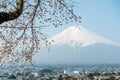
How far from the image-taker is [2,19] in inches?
255

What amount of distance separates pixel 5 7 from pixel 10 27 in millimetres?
713

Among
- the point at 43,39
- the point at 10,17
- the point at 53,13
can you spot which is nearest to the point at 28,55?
the point at 43,39

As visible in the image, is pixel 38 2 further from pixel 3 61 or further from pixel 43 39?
pixel 3 61

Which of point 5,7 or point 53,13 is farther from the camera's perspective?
point 53,13

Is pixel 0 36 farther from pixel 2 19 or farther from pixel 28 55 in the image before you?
pixel 2 19

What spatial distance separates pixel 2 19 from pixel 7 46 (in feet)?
4.89

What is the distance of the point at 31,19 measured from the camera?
7.99 meters

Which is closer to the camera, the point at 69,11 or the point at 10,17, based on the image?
the point at 10,17

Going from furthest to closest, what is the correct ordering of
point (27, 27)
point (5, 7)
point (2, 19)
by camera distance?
point (27, 27) < point (5, 7) < point (2, 19)

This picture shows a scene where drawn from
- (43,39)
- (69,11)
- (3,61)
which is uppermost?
(69,11)

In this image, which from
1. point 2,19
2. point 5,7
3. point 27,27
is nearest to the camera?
point 2,19

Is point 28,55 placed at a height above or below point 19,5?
below

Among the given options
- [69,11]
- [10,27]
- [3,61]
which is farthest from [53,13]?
[3,61]

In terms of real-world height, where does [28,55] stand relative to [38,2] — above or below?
below
